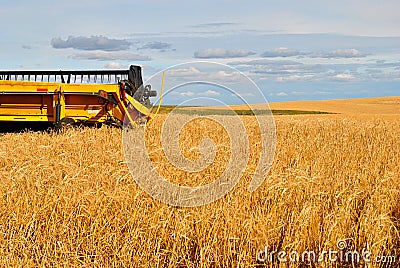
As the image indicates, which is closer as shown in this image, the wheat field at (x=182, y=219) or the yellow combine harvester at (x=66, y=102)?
the wheat field at (x=182, y=219)

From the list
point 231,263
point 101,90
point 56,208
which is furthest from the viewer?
point 101,90

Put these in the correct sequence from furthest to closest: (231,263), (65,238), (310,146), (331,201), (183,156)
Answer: (310,146), (183,156), (331,201), (65,238), (231,263)

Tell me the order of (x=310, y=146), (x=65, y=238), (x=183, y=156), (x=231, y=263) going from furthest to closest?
(x=310, y=146) < (x=183, y=156) < (x=65, y=238) < (x=231, y=263)

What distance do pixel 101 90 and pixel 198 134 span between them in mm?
2047

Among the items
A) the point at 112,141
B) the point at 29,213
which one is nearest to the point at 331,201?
the point at 29,213

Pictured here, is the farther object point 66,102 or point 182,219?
point 66,102

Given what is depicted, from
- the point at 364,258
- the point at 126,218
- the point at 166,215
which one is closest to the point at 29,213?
the point at 126,218

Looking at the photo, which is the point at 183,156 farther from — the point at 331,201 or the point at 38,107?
the point at 38,107

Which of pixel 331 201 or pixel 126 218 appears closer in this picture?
pixel 126 218

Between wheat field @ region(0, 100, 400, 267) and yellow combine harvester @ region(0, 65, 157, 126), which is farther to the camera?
yellow combine harvester @ region(0, 65, 157, 126)

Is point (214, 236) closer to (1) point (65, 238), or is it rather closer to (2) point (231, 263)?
(2) point (231, 263)

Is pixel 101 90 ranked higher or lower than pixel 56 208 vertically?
higher

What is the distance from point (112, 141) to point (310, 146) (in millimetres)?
3277

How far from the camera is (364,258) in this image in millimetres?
3369
